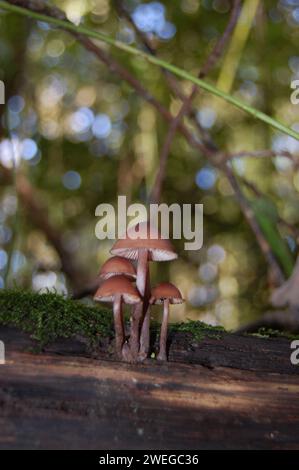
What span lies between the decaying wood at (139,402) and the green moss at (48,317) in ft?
0.09

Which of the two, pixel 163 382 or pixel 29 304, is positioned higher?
pixel 29 304

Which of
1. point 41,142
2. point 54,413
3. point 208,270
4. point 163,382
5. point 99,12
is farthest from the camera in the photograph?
point 208,270

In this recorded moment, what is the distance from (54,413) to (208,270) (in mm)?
3046

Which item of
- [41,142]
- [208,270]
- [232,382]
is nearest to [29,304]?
[232,382]

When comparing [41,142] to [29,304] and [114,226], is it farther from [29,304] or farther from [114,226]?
[29,304]

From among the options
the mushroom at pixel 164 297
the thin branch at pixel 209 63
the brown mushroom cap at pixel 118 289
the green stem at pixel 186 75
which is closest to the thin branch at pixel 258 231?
the thin branch at pixel 209 63

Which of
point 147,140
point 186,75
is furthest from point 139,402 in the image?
point 147,140

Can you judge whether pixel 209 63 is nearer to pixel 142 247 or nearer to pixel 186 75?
pixel 186 75

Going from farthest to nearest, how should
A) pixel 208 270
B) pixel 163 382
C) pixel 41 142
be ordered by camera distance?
pixel 208 270
pixel 41 142
pixel 163 382

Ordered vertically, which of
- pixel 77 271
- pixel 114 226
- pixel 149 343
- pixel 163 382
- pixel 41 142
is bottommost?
pixel 163 382

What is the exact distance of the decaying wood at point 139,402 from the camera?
3.49 ft

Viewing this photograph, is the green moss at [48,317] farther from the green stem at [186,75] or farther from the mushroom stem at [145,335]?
the green stem at [186,75]

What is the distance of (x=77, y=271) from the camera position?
361 centimetres
